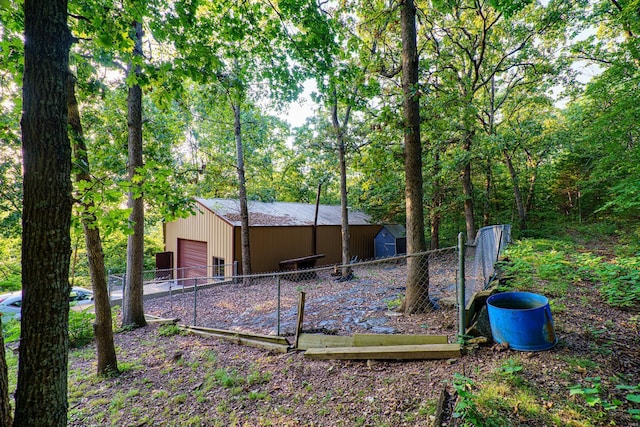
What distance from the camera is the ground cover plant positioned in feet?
6.93

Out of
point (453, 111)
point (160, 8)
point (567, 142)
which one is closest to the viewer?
point (160, 8)

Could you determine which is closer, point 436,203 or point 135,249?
point 135,249

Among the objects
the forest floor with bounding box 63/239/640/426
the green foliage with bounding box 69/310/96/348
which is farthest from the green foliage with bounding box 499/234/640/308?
the green foliage with bounding box 69/310/96/348

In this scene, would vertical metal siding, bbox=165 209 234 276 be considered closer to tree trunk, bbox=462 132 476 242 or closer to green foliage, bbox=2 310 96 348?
green foliage, bbox=2 310 96 348

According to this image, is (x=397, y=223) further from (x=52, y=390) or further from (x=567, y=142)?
(x=52, y=390)

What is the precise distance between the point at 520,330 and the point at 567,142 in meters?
15.1

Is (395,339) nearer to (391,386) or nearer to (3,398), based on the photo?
(391,386)

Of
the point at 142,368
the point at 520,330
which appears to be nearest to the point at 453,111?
the point at 520,330

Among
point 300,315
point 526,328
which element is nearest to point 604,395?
point 526,328

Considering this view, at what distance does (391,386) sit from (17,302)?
38.3 feet

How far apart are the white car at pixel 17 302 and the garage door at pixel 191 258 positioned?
3885mm

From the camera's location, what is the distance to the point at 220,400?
10.7ft

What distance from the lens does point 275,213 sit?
49.8 feet

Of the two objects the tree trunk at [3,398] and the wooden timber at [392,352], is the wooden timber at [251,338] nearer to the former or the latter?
the wooden timber at [392,352]
